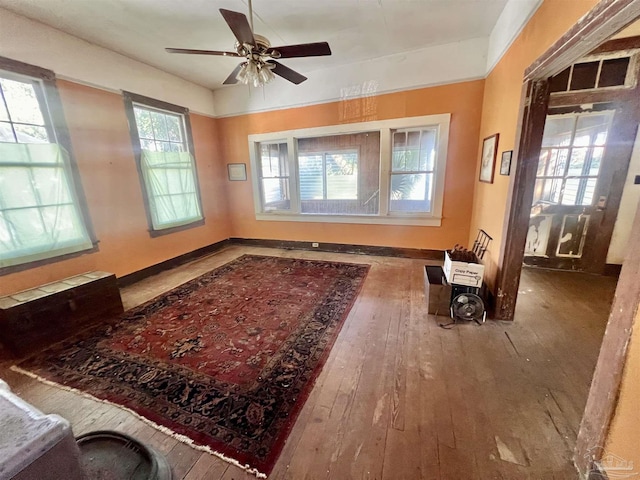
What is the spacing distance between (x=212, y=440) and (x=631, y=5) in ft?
9.04

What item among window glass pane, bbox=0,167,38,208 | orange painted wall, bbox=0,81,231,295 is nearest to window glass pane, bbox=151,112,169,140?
orange painted wall, bbox=0,81,231,295

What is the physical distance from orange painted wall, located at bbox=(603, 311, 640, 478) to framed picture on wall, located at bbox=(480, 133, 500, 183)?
7.28ft

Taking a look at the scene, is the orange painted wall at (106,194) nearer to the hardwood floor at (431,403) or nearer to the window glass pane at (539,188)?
the hardwood floor at (431,403)

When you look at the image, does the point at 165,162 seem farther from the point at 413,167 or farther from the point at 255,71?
the point at 413,167

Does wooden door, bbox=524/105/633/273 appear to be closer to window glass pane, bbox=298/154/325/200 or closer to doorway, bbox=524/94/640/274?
doorway, bbox=524/94/640/274

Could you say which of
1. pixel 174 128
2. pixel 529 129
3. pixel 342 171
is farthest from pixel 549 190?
pixel 174 128

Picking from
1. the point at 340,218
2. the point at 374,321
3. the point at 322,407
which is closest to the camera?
the point at 322,407

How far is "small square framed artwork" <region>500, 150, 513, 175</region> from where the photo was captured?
2.26 meters

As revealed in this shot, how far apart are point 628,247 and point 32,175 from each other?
435 cm

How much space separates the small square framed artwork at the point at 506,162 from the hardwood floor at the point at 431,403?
1352 millimetres

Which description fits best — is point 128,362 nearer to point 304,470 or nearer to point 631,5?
point 304,470

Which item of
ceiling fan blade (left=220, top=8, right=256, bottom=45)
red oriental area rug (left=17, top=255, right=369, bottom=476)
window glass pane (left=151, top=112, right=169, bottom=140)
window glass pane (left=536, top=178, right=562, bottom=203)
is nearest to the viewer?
red oriental area rug (left=17, top=255, right=369, bottom=476)

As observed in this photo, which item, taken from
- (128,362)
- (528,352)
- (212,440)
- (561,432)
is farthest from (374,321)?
(128,362)

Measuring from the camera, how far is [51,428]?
65 cm
